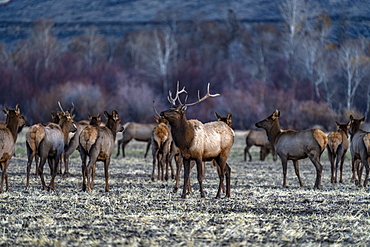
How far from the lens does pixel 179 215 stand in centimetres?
1095

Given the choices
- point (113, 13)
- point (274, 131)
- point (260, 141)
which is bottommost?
point (260, 141)

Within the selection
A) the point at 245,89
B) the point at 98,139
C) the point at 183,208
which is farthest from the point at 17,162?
the point at 245,89

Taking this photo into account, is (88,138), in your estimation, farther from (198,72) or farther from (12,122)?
(198,72)

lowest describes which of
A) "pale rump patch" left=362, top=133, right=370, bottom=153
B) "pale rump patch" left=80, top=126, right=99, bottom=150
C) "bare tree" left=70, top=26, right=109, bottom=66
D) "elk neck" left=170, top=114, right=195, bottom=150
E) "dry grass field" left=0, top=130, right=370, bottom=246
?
"dry grass field" left=0, top=130, right=370, bottom=246

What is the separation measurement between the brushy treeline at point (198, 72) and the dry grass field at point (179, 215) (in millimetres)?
35565

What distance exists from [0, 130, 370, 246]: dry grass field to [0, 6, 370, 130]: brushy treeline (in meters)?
35.6

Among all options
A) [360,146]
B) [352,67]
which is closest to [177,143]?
[360,146]

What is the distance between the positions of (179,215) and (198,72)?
6045 centimetres

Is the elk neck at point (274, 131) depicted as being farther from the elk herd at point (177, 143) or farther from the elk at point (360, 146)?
the elk at point (360, 146)

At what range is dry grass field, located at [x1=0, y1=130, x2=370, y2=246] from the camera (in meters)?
8.99

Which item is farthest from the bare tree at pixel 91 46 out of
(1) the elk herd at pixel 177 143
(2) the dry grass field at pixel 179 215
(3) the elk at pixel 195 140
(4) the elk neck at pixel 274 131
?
(3) the elk at pixel 195 140

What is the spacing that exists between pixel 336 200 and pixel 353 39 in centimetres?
5293

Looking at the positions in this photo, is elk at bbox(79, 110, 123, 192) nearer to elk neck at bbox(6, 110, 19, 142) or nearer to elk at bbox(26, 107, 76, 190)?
elk at bbox(26, 107, 76, 190)

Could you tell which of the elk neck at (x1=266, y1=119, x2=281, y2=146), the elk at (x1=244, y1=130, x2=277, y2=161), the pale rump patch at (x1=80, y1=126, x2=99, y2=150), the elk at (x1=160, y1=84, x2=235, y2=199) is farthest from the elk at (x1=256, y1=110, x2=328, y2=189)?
the elk at (x1=244, y1=130, x2=277, y2=161)
